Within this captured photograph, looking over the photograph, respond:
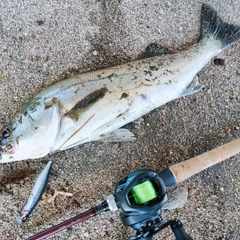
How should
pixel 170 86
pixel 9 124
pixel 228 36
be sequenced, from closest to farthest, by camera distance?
pixel 9 124 < pixel 170 86 < pixel 228 36

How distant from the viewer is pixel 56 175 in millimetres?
2240

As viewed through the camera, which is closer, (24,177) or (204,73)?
(24,177)

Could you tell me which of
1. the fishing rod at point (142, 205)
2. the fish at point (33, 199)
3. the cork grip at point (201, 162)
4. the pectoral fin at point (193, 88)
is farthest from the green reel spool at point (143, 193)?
the pectoral fin at point (193, 88)

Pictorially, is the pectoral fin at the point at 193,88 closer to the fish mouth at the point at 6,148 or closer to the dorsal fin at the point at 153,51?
the dorsal fin at the point at 153,51

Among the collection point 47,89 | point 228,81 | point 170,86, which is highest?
point 47,89

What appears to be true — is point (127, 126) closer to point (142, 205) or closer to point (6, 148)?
point (142, 205)

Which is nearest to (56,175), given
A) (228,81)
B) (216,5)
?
(228,81)

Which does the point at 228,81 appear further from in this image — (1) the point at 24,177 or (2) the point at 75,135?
(1) the point at 24,177

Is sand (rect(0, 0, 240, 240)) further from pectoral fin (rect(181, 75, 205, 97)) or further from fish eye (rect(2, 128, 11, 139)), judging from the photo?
fish eye (rect(2, 128, 11, 139))

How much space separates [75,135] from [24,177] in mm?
449

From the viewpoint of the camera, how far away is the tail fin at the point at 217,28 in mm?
2355

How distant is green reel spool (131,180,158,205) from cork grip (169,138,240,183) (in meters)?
0.23

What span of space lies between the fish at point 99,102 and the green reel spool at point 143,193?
0.48 meters

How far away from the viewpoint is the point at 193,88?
2312mm
